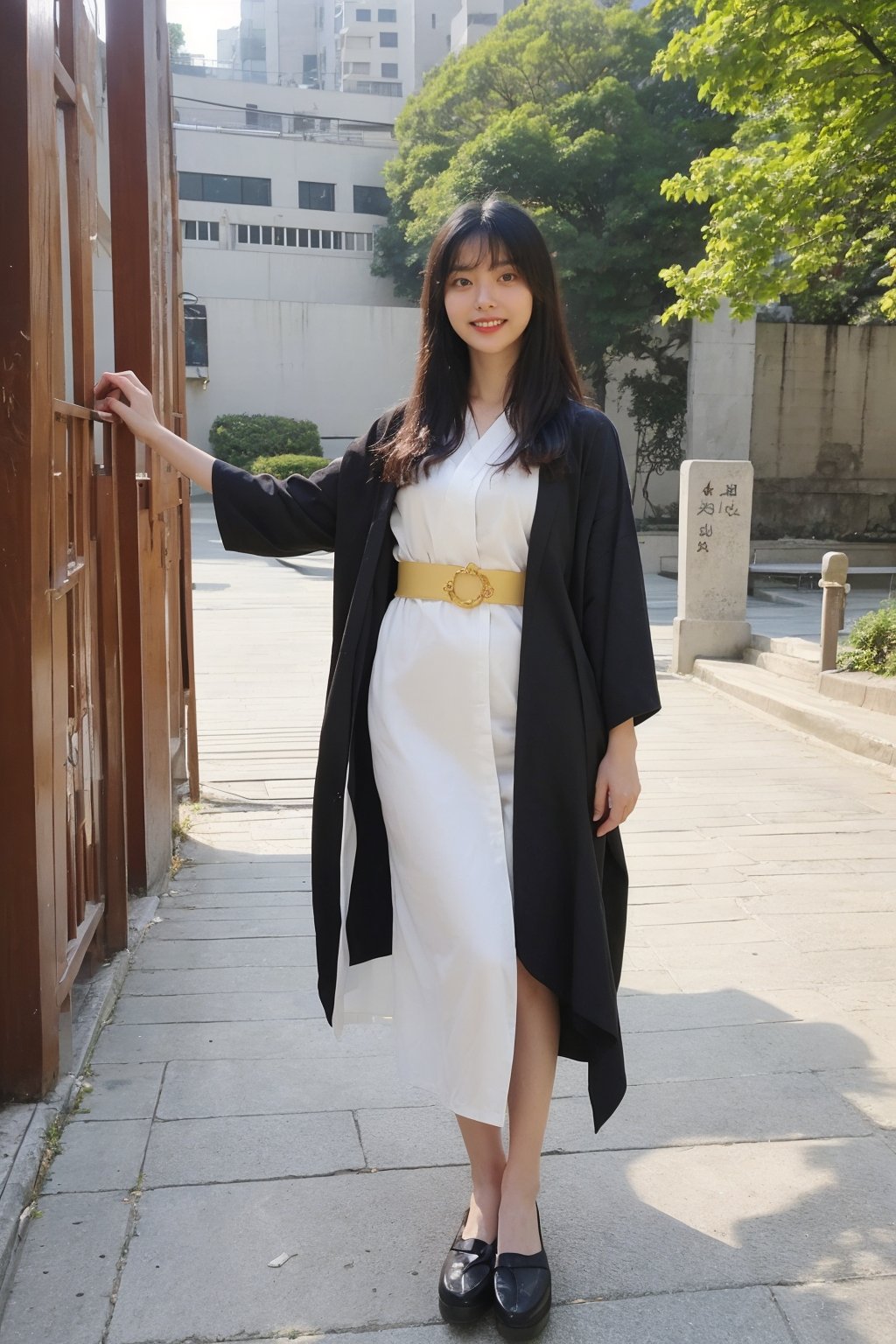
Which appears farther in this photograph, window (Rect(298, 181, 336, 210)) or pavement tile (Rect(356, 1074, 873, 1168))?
window (Rect(298, 181, 336, 210))

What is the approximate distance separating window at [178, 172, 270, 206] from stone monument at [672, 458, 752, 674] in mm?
31142

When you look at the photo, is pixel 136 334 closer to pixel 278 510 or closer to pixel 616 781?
pixel 278 510

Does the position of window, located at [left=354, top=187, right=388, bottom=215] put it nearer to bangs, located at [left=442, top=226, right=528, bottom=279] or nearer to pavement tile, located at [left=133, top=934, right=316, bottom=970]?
pavement tile, located at [left=133, top=934, right=316, bottom=970]

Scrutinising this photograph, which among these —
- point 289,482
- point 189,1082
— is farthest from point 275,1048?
point 289,482

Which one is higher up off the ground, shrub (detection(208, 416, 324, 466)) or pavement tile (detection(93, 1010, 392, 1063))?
shrub (detection(208, 416, 324, 466))

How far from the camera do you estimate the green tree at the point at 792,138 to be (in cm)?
775

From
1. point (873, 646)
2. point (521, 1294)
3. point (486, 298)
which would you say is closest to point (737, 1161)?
point (521, 1294)

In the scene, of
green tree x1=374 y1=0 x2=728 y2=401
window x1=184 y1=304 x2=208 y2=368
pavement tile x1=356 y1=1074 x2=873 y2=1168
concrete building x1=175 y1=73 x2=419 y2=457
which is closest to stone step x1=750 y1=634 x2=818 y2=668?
pavement tile x1=356 y1=1074 x2=873 y2=1168

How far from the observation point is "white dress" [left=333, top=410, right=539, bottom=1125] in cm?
217

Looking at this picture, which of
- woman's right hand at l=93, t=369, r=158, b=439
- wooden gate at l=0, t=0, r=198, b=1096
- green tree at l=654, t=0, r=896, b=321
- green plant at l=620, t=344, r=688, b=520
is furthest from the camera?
green plant at l=620, t=344, r=688, b=520

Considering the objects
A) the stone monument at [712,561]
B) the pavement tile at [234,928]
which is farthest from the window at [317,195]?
the pavement tile at [234,928]

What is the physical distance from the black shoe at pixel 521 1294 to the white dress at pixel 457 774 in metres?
0.22

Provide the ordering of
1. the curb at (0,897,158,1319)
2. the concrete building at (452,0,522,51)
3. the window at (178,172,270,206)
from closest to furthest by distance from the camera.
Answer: the curb at (0,897,158,1319) → the window at (178,172,270,206) → the concrete building at (452,0,522,51)

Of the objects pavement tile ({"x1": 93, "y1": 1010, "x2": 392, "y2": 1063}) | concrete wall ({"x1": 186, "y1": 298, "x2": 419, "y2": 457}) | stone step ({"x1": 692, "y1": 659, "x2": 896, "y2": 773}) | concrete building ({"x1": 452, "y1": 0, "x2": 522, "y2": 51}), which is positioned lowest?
stone step ({"x1": 692, "y1": 659, "x2": 896, "y2": 773})
